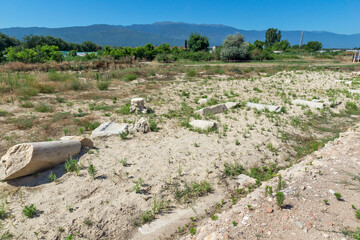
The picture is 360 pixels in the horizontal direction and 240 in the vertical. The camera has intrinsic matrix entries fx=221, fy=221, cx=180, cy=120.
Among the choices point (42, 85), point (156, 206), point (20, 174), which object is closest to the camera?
point (156, 206)

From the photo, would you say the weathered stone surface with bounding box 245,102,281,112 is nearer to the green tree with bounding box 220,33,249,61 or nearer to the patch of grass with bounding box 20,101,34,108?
the patch of grass with bounding box 20,101,34,108

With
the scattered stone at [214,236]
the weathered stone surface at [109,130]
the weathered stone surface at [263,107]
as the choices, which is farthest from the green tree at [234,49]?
the scattered stone at [214,236]

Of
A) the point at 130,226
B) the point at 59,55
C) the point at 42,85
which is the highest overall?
the point at 59,55

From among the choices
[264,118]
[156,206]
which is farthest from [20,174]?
[264,118]

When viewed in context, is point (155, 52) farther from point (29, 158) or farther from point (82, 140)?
point (29, 158)

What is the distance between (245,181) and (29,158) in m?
3.96

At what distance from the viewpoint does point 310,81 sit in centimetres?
1498

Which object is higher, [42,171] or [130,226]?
[42,171]

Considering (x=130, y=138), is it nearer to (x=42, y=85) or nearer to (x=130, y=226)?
(x=130, y=226)

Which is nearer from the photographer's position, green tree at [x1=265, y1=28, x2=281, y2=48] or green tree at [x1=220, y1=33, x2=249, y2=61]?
green tree at [x1=220, y1=33, x2=249, y2=61]

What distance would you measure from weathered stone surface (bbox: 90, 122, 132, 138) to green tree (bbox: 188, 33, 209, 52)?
41.7m

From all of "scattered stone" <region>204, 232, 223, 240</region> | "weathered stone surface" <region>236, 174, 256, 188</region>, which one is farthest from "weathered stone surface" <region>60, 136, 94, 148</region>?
"scattered stone" <region>204, 232, 223, 240</region>

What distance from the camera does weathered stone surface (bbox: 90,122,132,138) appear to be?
229 inches

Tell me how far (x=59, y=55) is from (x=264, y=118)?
2253cm
